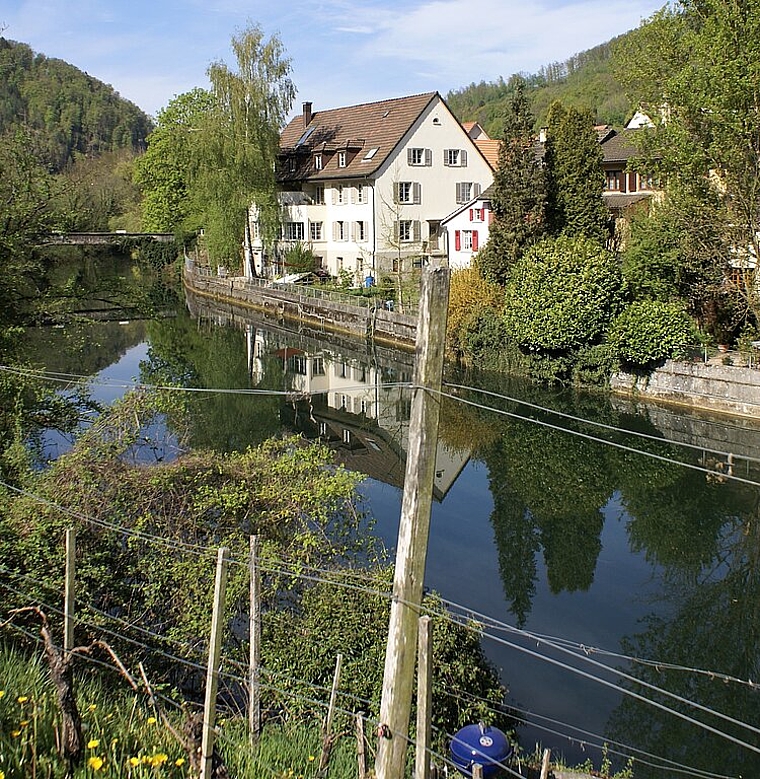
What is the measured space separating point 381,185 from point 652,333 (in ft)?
83.5

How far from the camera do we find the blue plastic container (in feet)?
26.4

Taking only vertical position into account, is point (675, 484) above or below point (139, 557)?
below

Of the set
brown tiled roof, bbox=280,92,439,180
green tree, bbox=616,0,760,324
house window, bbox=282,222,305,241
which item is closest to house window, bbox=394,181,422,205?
brown tiled roof, bbox=280,92,439,180

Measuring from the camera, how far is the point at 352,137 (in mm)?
51375

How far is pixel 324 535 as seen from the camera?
36.8ft

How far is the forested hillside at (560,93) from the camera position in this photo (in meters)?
81.8

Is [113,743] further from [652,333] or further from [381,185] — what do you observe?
[381,185]

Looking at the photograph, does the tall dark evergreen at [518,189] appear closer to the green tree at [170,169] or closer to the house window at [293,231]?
the house window at [293,231]

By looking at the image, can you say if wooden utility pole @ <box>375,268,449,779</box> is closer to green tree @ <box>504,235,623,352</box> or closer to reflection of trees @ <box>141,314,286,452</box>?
reflection of trees @ <box>141,314,286,452</box>

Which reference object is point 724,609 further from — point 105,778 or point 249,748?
point 105,778

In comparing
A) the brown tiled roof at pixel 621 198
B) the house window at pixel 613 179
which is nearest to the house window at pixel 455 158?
the house window at pixel 613 179

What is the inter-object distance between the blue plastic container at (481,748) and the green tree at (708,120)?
65.8 feet

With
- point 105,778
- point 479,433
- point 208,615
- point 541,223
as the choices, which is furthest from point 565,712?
point 541,223

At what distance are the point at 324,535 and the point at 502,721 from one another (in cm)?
316
